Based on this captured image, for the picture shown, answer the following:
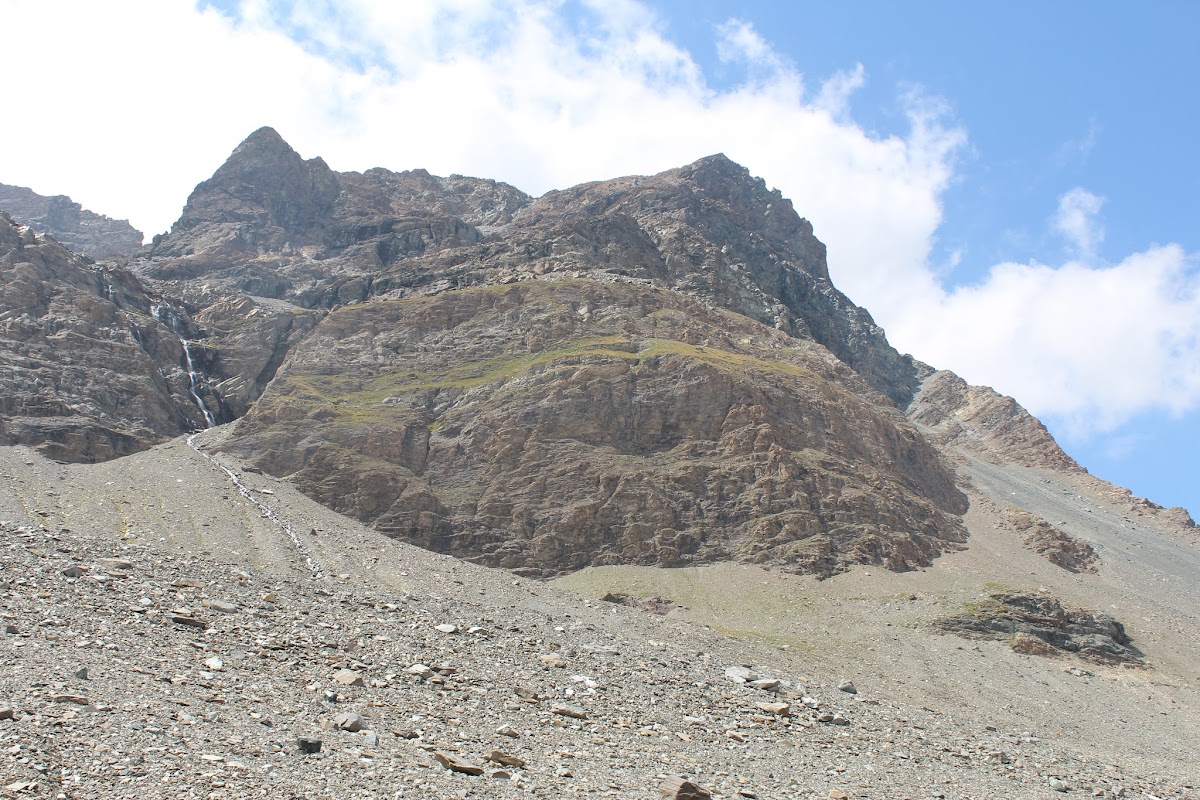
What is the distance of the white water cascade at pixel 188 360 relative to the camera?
12462 cm

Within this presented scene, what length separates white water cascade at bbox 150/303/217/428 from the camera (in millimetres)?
124625

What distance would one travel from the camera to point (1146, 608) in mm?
90938

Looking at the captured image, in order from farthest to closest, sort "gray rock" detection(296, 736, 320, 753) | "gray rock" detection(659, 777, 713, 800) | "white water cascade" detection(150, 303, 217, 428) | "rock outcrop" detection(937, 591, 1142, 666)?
"white water cascade" detection(150, 303, 217, 428) → "rock outcrop" detection(937, 591, 1142, 666) → "gray rock" detection(659, 777, 713, 800) → "gray rock" detection(296, 736, 320, 753)

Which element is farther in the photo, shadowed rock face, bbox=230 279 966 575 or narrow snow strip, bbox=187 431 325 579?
shadowed rock face, bbox=230 279 966 575

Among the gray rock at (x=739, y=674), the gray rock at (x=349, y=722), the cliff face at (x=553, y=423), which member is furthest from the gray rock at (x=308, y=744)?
the cliff face at (x=553, y=423)

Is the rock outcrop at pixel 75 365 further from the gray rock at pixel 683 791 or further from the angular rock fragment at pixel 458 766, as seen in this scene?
the gray rock at pixel 683 791

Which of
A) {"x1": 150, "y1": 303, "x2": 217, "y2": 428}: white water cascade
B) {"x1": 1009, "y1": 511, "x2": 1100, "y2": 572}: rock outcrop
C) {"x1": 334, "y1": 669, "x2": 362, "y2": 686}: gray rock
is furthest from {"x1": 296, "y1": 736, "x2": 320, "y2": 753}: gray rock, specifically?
{"x1": 150, "y1": 303, "x2": 217, "y2": 428}: white water cascade

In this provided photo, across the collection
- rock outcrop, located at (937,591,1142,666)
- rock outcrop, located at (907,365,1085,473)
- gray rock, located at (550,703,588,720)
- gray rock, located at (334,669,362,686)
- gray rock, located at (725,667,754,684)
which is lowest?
gray rock, located at (334,669,362,686)

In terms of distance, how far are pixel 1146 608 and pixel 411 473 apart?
6872cm

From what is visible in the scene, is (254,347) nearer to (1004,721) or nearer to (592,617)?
(592,617)

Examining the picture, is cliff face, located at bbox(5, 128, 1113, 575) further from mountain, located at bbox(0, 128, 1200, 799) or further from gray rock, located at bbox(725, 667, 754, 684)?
gray rock, located at bbox(725, 667, 754, 684)

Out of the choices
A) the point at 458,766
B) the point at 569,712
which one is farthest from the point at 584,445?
the point at 458,766

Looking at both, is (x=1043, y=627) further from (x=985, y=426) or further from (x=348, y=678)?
(x=985, y=426)

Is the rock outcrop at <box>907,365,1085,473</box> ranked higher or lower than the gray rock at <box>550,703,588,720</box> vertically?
higher
